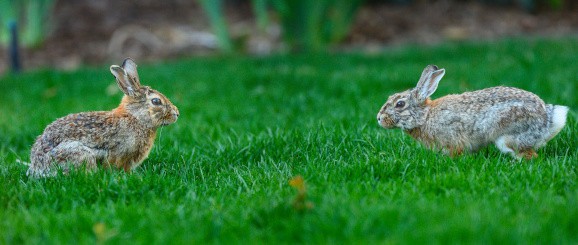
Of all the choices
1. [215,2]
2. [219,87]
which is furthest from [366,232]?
[215,2]

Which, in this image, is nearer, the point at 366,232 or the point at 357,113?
the point at 366,232

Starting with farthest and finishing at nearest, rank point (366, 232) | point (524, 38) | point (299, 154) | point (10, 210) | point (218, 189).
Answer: point (524, 38) < point (299, 154) < point (218, 189) < point (10, 210) < point (366, 232)

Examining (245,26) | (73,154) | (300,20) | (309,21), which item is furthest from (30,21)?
(73,154)

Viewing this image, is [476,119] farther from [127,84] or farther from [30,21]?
[30,21]

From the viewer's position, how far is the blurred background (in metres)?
14.6

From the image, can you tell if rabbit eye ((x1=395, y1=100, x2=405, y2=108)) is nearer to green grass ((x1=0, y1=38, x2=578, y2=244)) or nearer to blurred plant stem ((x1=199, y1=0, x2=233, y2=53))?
green grass ((x1=0, y1=38, x2=578, y2=244))

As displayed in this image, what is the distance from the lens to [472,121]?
5.87 metres

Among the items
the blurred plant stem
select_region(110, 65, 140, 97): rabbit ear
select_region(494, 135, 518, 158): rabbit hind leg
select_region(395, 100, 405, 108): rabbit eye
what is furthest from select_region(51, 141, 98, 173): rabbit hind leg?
the blurred plant stem

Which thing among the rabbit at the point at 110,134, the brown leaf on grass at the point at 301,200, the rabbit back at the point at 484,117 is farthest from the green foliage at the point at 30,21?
the brown leaf on grass at the point at 301,200

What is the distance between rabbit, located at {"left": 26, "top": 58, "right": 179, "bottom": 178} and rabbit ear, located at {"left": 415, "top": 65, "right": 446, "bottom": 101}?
2.12m

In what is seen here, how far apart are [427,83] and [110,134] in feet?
8.81

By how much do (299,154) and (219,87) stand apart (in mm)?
4790

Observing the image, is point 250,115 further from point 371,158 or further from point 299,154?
point 371,158

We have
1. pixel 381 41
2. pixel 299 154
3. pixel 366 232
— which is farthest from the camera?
pixel 381 41
